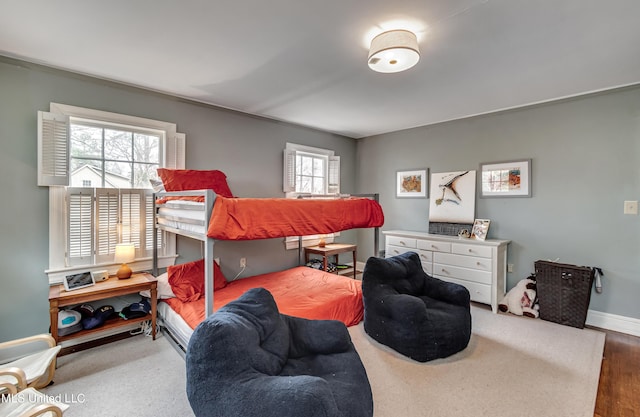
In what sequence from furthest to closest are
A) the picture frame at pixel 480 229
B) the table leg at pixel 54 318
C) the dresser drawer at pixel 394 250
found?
the dresser drawer at pixel 394 250, the picture frame at pixel 480 229, the table leg at pixel 54 318

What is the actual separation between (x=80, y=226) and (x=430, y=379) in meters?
3.12

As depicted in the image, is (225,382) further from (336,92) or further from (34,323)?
(336,92)

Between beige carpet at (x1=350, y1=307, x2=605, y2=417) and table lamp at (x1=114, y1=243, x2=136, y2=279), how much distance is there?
2.19 metres

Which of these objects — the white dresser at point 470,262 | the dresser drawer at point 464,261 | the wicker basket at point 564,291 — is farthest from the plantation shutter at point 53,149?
the wicker basket at point 564,291

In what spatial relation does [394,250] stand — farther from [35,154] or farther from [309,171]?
[35,154]

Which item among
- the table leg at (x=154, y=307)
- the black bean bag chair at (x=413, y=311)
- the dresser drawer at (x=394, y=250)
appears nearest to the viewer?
the black bean bag chair at (x=413, y=311)

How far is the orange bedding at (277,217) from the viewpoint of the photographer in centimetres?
Answer: 179

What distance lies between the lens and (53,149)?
2.35 meters

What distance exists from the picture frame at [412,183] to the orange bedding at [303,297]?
6.19ft

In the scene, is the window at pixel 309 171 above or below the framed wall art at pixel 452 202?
above

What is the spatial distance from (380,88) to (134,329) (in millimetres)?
3403

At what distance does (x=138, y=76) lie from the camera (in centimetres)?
256

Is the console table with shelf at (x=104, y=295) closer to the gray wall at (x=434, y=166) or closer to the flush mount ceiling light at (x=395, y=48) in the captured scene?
the gray wall at (x=434, y=166)

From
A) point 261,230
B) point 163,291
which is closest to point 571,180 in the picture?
point 261,230
